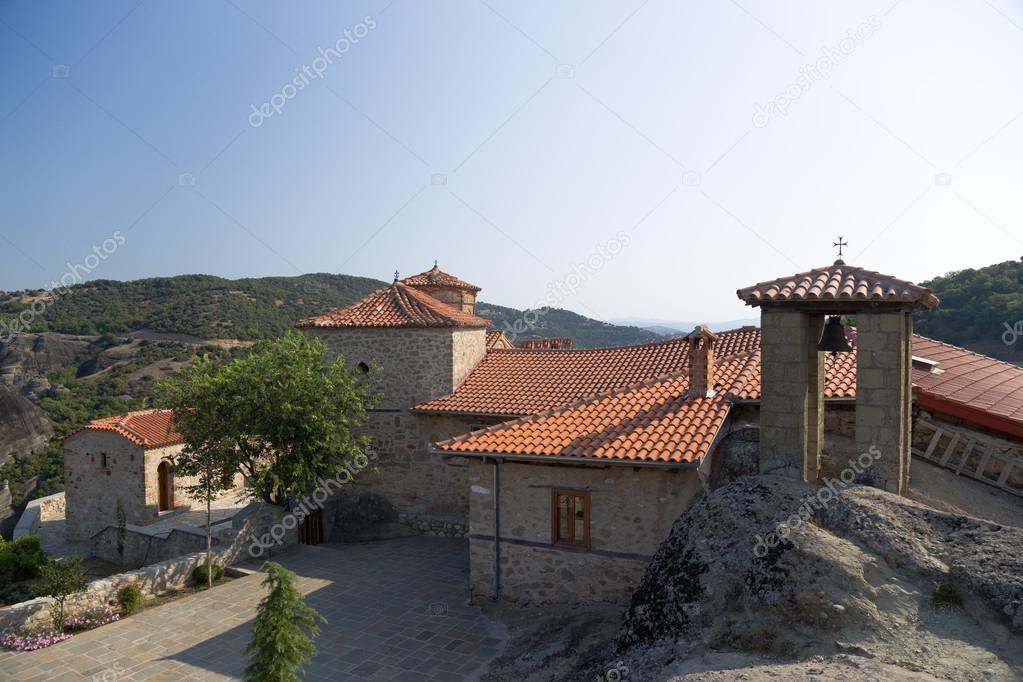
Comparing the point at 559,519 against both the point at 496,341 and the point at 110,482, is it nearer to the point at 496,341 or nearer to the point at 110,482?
the point at 496,341

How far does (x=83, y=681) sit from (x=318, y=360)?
7.84 m

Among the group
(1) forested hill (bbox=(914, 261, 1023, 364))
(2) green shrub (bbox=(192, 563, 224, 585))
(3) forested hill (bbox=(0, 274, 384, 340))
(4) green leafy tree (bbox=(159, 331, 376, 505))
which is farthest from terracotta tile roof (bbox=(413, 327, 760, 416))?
(3) forested hill (bbox=(0, 274, 384, 340))

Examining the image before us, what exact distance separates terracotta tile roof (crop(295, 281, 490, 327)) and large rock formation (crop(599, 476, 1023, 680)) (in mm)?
10188

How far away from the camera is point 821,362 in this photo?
9.34m

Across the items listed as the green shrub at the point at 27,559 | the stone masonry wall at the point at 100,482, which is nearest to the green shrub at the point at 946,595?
the green shrub at the point at 27,559

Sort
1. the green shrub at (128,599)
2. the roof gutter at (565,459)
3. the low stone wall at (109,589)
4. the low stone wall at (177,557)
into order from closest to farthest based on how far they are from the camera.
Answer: the roof gutter at (565,459)
the low stone wall at (109,589)
the low stone wall at (177,557)
the green shrub at (128,599)

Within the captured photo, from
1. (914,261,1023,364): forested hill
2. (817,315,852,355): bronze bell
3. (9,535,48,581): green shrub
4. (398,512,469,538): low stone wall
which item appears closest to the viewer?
(817,315,852,355): bronze bell

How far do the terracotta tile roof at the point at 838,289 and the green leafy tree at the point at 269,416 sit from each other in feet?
32.3

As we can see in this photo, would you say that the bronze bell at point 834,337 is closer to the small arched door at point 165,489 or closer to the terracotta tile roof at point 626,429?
the terracotta tile roof at point 626,429

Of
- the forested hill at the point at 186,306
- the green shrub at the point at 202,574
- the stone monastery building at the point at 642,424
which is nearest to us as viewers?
the stone monastery building at the point at 642,424

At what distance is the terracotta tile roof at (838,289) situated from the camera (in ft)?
25.6

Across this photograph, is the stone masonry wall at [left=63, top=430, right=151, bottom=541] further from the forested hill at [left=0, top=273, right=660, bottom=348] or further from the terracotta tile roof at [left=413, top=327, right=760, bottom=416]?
the forested hill at [left=0, top=273, right=660, bottom=348]

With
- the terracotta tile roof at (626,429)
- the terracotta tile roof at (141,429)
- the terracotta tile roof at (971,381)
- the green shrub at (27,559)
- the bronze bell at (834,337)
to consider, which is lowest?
the green shrub at (27,559)

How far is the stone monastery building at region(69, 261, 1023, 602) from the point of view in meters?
8.47
